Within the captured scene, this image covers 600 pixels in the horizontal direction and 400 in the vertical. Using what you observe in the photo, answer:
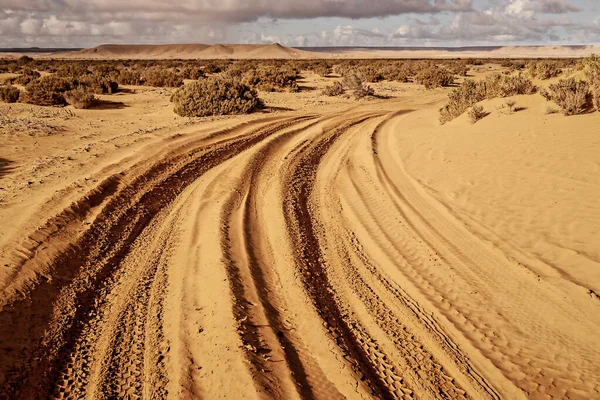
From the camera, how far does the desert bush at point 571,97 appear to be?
1061 centimetres

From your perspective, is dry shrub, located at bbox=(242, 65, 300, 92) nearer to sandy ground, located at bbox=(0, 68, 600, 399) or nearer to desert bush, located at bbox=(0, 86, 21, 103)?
desert bush, located at bbox=(0, 86, 21, 103)

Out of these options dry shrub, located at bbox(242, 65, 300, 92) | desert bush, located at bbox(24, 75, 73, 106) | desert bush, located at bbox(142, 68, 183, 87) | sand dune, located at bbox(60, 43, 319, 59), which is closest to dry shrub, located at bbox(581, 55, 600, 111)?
dry shrub, located at bbox(242, 65, 300, 92)

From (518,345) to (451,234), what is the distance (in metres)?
2.68

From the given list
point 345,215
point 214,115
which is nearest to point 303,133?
point 214,115

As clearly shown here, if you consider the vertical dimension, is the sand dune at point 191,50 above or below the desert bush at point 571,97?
above

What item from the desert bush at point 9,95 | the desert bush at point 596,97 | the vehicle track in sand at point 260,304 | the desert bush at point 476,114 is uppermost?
the desert bush at point 9,95

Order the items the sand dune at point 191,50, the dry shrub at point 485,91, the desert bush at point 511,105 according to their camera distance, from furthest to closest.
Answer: the sand dune at point 191,50, the dry shrub at point 485,91, the desert bush at point 511,105

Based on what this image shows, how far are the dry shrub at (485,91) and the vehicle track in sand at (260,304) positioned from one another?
26.9 feet

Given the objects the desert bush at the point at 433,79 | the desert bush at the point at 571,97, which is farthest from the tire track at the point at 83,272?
the desert bush at the point at 433,79

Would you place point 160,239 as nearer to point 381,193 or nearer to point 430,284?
point 430,284

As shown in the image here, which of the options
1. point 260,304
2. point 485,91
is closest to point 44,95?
point 260,304

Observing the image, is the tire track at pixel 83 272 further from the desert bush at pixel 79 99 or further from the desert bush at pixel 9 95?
the desert bush at pixel 9 95

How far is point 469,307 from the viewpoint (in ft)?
16.0

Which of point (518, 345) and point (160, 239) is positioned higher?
point (160, 239)
